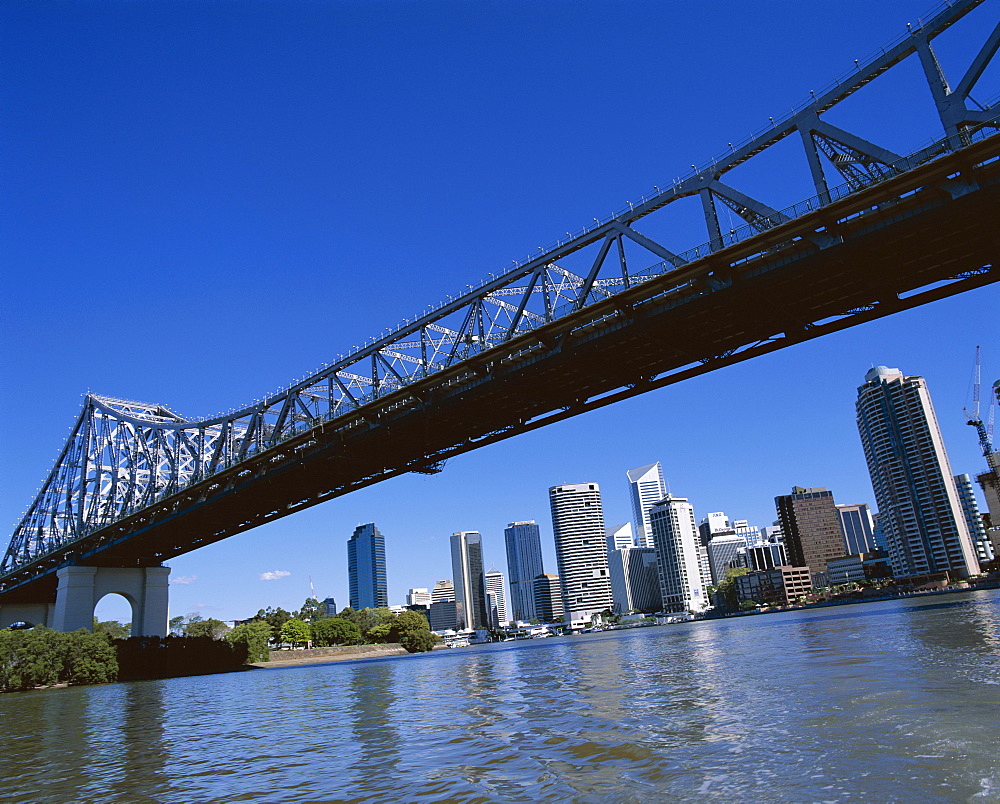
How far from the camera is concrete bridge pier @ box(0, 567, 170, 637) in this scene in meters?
67.1

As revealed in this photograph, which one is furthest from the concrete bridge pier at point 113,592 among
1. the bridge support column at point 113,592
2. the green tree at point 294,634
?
the green tree at point 294,634

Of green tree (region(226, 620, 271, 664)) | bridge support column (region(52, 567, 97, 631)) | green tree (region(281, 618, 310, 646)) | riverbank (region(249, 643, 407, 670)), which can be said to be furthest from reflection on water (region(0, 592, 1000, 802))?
green tree (region(281, 618, 310, 646))

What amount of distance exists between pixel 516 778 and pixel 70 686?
65.0 meters

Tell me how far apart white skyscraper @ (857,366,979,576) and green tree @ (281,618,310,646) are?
461 feet

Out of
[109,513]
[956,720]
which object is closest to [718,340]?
[956,720]

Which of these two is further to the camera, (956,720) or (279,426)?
(279,426)

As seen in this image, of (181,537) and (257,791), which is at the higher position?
(181,537)

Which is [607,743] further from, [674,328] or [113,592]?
[113,592]

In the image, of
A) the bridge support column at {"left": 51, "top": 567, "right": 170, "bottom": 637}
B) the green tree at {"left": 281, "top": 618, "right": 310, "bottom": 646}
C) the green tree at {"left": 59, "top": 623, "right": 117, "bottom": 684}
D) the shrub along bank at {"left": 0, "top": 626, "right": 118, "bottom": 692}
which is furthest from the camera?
the green tree at {"left": 281, "top": 618, "right": 310, "bottom": 646}

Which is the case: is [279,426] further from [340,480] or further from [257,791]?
[257,791]

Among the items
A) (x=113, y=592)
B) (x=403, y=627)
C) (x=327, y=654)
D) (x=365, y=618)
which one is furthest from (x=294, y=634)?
(x=113, y=592)

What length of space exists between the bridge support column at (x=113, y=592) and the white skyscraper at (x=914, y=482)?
539 ft

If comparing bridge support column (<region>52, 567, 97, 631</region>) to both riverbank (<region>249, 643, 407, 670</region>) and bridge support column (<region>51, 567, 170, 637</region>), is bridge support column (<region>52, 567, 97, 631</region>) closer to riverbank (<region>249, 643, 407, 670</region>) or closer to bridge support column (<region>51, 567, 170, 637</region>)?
bridge support column (<region>51, 567, 170, 637</region>)

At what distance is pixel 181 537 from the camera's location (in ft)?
224
